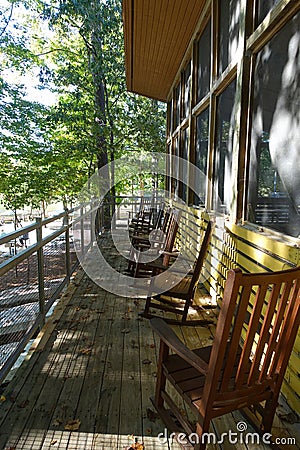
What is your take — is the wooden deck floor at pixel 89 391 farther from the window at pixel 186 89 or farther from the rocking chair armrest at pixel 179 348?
the window at pixel 186 89

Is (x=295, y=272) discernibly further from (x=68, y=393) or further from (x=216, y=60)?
(x=216, y=60)

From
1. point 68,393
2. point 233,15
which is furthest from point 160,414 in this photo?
point 233,15

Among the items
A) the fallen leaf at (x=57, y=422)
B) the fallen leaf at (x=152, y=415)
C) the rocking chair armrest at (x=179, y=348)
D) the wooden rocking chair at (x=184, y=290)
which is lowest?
the fallen leaf at (x=57, y=422)

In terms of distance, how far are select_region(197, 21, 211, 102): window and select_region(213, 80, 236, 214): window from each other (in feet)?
2.72

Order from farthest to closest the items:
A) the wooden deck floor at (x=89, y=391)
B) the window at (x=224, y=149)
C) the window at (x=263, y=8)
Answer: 1. the window at (x=224, y=149)
2. the window at (x=263, y=8)
3. the wooden deck floor at (x=89, y=391)

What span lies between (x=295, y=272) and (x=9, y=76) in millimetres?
13107

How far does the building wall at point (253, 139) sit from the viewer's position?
6.26 ft

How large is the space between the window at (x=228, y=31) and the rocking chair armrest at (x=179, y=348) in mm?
2714

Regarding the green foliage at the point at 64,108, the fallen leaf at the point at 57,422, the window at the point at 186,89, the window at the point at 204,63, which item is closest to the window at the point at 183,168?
the window at the point at 186,89

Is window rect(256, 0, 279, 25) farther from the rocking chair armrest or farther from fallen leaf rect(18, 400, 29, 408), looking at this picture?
fallen leaf rect(18, 400, 29, 408)

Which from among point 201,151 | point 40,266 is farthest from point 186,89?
point 40,266

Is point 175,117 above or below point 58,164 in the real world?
above

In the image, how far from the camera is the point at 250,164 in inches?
105

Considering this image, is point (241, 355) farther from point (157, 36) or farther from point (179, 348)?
point (157, 36)
